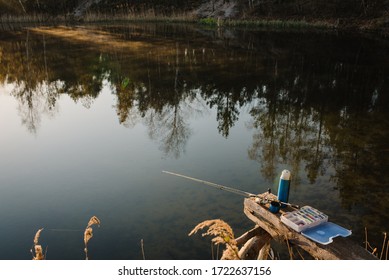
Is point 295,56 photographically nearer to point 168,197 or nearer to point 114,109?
point 114,109

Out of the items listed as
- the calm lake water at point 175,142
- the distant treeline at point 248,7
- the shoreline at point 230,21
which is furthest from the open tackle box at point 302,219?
the distant treeline at point 248,7

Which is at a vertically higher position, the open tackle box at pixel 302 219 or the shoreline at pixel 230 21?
the shoreline at pixel 230 21

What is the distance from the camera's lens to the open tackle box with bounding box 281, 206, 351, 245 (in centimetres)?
520

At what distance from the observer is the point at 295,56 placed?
27.8 meters

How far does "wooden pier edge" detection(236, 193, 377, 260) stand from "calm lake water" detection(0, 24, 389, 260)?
1.86m

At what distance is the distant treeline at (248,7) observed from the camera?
45.8m

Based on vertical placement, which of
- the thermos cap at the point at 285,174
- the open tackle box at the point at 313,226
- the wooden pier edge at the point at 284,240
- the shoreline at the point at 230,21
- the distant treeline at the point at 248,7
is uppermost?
the distant treeline at the point at 248,7

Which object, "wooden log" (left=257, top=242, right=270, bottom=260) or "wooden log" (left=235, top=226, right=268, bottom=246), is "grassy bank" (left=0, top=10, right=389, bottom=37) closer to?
"wooden log" (left=257, top=242, right=270, bottom=260)

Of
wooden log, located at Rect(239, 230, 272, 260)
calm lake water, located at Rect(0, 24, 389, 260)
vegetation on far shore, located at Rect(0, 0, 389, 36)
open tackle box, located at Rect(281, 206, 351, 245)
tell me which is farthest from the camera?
vegetation on far shore, located at Rect(0, 0, 389, 36)

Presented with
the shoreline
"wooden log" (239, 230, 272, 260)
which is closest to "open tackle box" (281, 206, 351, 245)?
"wooden log" (239, 230, 272, 260)

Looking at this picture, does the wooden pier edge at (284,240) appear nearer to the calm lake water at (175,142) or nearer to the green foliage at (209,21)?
the calm lake water at (175,142)

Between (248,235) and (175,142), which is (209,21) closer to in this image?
(175,142)

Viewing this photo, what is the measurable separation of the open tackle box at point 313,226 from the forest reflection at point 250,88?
4447 mm

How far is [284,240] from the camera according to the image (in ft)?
18.5
